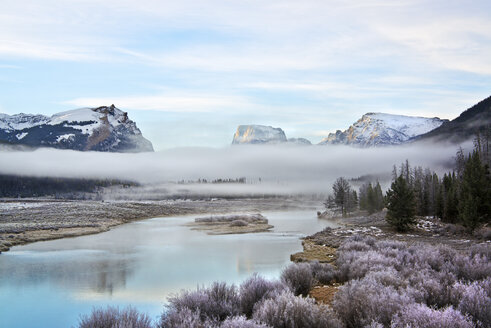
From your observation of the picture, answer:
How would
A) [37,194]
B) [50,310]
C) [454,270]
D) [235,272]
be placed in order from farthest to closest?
[37,194], [235,272], [50,310], [454,270]

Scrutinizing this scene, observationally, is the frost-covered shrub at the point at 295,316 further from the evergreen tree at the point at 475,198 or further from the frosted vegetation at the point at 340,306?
the evergreen tree at the point at 475,198

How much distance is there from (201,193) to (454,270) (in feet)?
598

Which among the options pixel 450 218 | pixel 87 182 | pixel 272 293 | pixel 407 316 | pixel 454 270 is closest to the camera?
pixel 407 316

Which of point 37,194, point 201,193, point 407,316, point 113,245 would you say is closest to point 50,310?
point 407,316

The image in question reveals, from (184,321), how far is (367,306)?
347cm

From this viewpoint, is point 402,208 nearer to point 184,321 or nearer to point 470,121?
point 184,321

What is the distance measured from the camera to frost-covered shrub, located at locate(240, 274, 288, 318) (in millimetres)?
8562

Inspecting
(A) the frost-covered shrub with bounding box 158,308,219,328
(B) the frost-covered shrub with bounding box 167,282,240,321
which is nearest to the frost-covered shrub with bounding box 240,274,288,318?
(B) the frost-covered shrub with bounding box 167,282,240,321

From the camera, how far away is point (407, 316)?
596 centimetres

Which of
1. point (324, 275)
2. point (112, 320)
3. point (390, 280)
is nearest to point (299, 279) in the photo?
point (324, 275)

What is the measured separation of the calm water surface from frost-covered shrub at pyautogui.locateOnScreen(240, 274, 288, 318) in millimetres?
2987

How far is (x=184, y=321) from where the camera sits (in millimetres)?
6219

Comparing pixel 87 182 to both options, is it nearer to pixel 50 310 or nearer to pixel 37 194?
pixel 37 194

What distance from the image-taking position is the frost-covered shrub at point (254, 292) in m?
8.56
